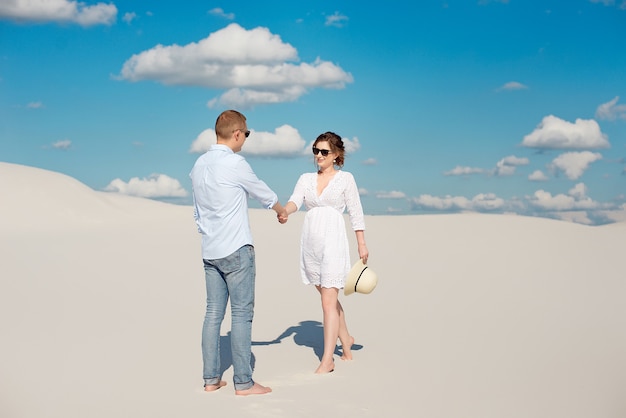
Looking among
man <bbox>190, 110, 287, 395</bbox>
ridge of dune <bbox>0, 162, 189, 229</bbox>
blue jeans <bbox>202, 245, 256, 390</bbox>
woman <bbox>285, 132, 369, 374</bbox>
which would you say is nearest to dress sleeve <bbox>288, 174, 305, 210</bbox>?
woman <bbox>285, 132, 369, 374</bbox>

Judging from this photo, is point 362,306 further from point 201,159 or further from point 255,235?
point 255,235

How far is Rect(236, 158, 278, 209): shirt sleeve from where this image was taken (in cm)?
498

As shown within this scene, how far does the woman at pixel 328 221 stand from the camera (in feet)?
19.1

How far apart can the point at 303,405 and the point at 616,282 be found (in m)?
7.66

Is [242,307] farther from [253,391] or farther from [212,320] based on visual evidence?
[253,391]

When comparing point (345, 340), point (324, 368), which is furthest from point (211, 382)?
point (345, 340)

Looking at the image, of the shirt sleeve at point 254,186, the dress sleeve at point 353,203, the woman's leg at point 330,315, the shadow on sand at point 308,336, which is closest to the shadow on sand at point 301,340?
the shadow on sand at point 308,336

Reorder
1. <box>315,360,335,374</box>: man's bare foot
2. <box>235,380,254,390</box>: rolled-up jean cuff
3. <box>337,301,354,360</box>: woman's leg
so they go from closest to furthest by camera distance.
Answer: <box>235,380,254,390</box>: rolled-up jean cuff < <box>315,360,335,374</box>: man's bare foot < <box>337,301,354,360</box>: woman's leg

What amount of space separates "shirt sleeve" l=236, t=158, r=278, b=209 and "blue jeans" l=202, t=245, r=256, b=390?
357 mm

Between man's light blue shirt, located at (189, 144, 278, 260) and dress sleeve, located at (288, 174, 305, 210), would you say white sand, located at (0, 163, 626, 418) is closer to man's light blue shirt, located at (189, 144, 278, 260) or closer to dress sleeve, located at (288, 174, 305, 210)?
man's light blue shirt, located at (189, 144, 278, 260)

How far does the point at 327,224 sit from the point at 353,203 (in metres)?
0.30

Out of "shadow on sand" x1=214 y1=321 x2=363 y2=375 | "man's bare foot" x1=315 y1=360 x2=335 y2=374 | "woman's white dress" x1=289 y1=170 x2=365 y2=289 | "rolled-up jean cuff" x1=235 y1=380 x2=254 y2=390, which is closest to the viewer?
"rolled-up jean cuff" x1=235 y1=380 x2=254 y2=390

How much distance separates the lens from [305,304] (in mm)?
9234

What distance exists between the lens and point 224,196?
4.95 meters
